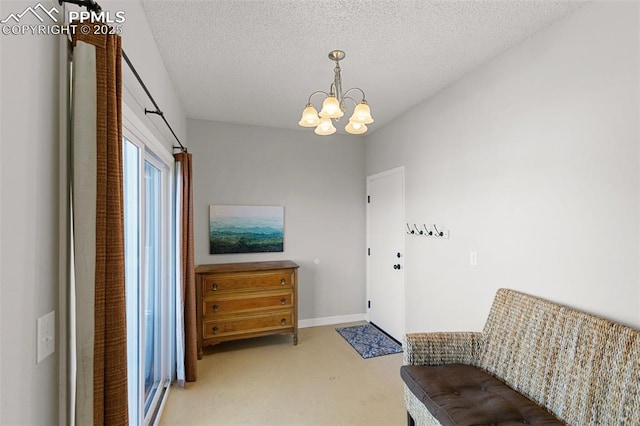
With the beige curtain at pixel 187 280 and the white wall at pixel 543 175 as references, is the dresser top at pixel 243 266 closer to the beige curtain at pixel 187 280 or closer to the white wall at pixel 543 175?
the beige curtain at pixel 187 280

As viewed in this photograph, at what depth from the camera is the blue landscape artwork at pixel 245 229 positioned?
3.84 m

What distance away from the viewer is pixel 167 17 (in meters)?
1.86

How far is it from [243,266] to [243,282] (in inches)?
8.6

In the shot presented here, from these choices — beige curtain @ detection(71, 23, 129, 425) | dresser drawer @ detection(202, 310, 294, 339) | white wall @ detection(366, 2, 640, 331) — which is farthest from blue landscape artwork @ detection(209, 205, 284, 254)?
beige curtain @ detection(71, 23, 129, 425)

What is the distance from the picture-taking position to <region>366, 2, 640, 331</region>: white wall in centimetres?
159

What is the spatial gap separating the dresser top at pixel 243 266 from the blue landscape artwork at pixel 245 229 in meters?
0.20

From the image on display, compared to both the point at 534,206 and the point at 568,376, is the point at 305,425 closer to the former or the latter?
the point at 568,376

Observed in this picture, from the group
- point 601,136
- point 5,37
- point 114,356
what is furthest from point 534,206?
point 5,37

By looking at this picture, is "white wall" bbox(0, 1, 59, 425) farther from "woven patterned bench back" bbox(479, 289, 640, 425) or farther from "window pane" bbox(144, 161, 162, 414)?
"woven patterned bench back" bbox(479, 289, 640, 425)

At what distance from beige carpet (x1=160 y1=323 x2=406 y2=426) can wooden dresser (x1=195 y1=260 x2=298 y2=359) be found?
224 mm

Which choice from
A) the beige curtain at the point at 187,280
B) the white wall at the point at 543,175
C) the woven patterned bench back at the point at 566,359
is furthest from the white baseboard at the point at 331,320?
the woven patterned bench back at the point at 566,359

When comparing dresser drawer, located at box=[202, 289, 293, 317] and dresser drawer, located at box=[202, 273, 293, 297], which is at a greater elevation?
dresser drawer, located at box=[202, 273, 293, 297]

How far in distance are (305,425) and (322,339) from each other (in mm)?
1578

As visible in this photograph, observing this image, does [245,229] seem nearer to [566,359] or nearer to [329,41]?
[329,41]
